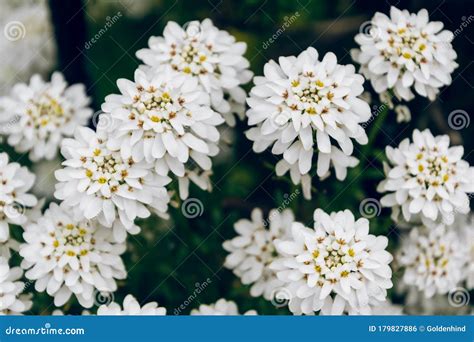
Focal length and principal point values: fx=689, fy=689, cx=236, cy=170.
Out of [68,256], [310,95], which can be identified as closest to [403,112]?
[310,95]

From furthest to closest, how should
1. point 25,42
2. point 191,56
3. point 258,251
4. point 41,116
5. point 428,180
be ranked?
point 25,42 < point 41,116 < point 258,251 < point 191,56 < point 428,180

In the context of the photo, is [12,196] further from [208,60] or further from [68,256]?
[208,60]

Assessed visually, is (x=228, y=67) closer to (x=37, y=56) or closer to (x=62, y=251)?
(x=62, y=251)

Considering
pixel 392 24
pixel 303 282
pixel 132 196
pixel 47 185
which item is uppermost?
pixel 392 24

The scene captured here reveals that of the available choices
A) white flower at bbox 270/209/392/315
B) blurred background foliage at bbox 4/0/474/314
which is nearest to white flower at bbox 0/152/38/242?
blurred background foliage at bbox 4/0/474/314

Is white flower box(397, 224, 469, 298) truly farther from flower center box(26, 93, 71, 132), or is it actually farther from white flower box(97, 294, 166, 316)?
flower center box(26, 93, 71, 132)

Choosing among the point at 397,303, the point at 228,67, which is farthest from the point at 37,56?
the point at 397,303

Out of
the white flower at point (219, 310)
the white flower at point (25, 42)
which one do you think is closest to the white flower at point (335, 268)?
the white flower at point (219, 310)

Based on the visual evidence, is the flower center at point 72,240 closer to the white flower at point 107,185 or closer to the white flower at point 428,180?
the white flower at point 107,185
